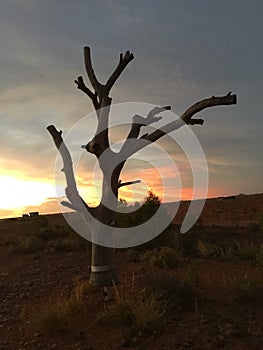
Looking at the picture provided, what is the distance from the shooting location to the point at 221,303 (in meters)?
10.2

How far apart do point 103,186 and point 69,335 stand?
170 inches

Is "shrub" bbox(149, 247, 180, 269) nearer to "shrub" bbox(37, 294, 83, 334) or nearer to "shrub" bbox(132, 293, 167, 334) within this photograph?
"shrub" bbox(37, 294, 83, 334)

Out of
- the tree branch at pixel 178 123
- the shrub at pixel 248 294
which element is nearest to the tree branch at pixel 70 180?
the tree branch at pixel 178 123

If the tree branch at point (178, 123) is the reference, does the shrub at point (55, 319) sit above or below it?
below

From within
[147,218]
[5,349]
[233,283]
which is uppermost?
[147,218]

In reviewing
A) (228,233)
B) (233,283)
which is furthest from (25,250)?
(233,283)

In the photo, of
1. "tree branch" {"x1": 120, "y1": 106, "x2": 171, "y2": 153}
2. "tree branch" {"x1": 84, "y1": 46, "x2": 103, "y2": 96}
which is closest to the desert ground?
"tree branch" {"x1": 120, "y1": 106, "x2": 171, "y2": 153}

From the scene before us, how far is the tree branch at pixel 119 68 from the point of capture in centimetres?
1273

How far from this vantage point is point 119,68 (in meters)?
12.8

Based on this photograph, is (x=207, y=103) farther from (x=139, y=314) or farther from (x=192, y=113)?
(x=139, y=314)

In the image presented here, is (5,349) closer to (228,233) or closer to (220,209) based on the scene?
(228,233)

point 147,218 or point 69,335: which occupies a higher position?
point 147,218

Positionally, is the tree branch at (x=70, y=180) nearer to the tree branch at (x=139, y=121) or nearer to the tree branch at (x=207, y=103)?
the tree branch at (x=139, y=121)

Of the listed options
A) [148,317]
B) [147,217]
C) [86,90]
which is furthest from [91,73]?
[147,217]
